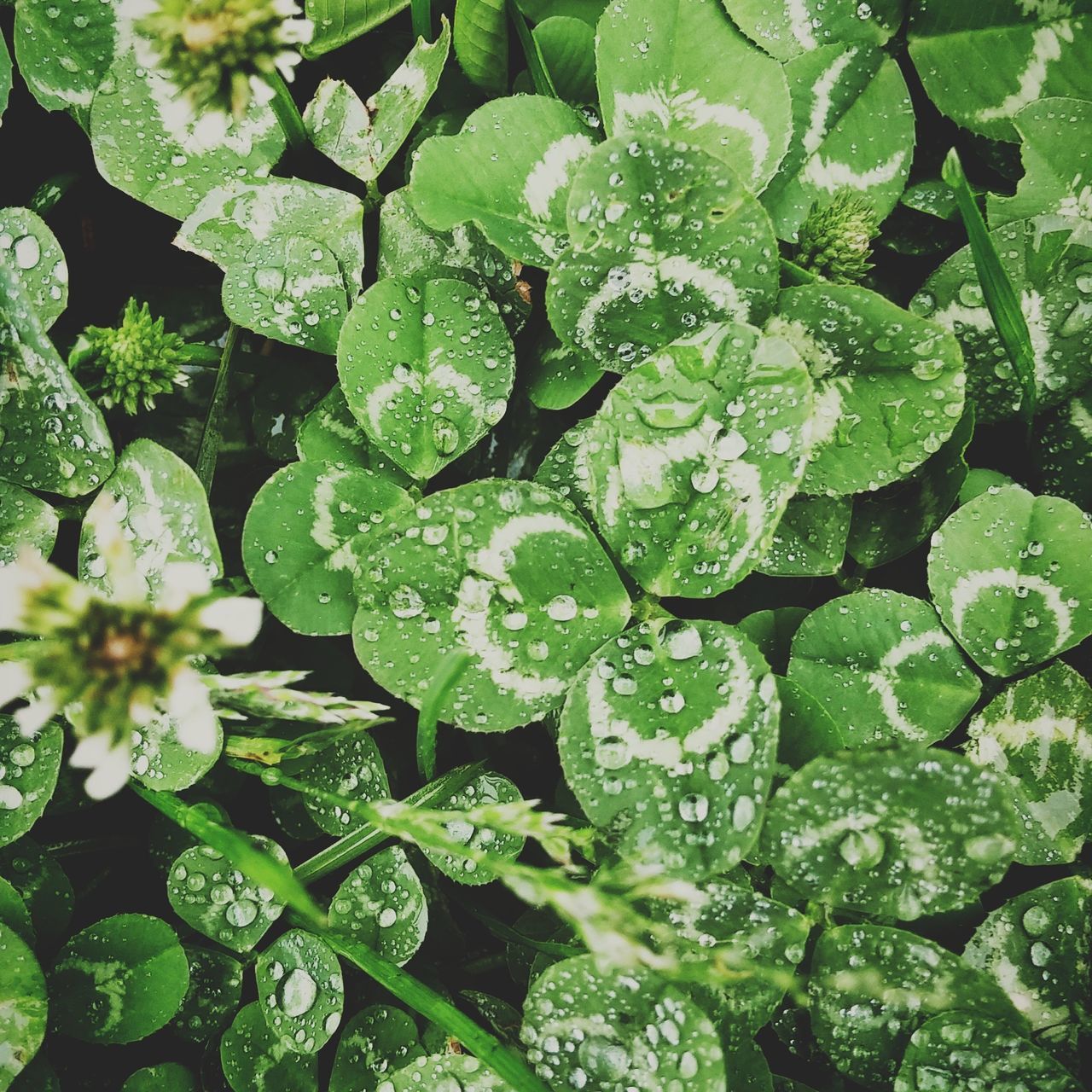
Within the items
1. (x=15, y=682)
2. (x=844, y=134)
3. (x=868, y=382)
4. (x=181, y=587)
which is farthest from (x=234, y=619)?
(x=844, y=134)

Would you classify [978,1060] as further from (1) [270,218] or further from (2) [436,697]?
(1) [270,218]

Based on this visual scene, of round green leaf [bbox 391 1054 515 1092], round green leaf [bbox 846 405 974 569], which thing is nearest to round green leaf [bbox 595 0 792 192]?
round green leaf [bbox 846 405 974 569]

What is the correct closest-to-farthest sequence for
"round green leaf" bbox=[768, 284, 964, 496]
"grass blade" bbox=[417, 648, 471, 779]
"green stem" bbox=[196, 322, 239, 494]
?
"grass blade" bbox=[417, 648, 471, 779] → "round green leaf" bbox=[768, 284, 964, 496] → "green stem" bbox=[196, 322, 239, 494]

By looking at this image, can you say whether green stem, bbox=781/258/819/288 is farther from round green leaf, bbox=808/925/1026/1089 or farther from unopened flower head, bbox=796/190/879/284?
round green leaf, bbox=808/925/1026/1089

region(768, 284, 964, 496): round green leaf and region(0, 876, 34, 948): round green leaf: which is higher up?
region(768, 284, 964, 496): round green leaf

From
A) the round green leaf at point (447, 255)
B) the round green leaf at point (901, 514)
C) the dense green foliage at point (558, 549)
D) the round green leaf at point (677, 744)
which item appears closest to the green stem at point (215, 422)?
the dense green foliage at point (558, 549)

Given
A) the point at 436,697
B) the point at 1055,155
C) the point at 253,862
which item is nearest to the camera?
the point at 253,862
